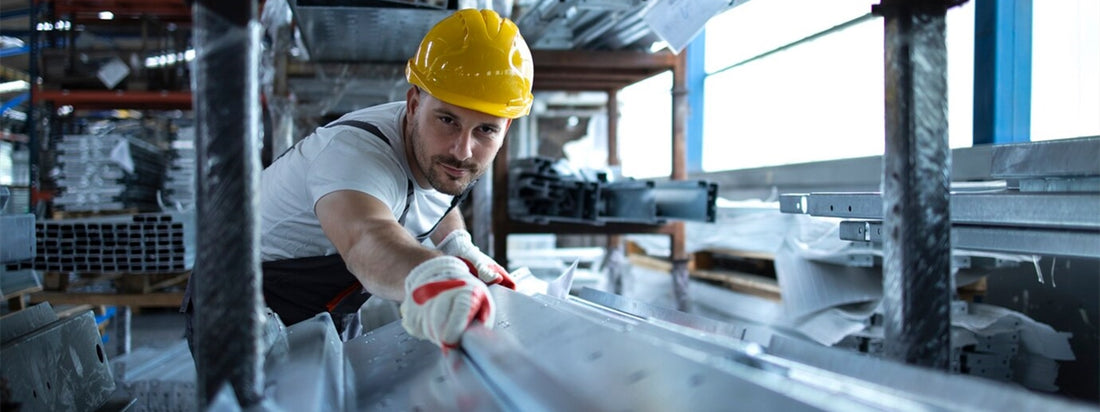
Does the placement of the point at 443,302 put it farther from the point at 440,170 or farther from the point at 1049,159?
the point at 1049,159

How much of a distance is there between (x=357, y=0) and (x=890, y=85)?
2.46 metres

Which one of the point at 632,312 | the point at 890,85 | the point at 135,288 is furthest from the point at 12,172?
the point at 890,85

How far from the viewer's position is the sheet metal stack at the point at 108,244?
11.8 feet

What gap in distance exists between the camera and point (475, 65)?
193 centimetres

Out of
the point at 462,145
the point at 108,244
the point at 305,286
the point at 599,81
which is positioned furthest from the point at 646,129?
the point at 462,145

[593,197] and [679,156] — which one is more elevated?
[679,156]

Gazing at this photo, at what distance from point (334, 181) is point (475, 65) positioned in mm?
551

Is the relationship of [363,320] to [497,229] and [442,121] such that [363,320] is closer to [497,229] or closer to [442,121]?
[497,229]

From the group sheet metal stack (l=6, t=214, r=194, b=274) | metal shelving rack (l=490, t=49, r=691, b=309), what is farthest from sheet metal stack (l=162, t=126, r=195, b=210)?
metal shelving rack (l=490, t=49, r=691, b=309)

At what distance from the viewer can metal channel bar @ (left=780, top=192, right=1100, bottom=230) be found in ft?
4.61

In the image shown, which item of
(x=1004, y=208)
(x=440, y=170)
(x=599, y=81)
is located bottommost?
(x=1004, y=208)

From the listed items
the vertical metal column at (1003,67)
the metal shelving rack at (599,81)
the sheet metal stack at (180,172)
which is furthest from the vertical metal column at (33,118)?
the vertical metal column at (1003,67)

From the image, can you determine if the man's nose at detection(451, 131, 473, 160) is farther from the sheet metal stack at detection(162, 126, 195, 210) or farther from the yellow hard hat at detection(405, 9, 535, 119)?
the sheet metal stack at detection(162, 126, 195, 210)

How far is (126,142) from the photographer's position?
212 inches
